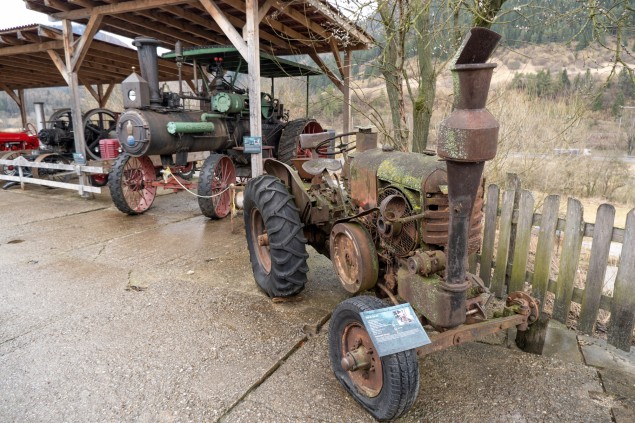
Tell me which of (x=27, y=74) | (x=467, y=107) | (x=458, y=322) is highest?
(x=27, y=74)

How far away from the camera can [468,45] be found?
153 cm

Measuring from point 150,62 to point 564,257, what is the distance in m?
5.57

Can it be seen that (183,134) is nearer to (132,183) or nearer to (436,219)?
(132,183)

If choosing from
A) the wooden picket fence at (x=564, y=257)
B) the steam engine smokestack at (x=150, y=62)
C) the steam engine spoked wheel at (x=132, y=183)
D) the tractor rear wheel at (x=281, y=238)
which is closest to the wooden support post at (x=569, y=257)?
the wooden picket fence at (x=564, y=257)

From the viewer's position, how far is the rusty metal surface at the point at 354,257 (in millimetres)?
2510

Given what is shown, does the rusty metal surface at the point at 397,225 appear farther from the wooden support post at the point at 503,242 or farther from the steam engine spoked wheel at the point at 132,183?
the steam engine spoked wheel at the point at 132,183

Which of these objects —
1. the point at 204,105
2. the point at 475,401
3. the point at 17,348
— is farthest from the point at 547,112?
the point at 17,348

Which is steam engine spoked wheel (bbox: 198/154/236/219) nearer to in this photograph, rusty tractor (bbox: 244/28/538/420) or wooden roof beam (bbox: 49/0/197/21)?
wooden roof beam (bbox: 49/0/197/21)

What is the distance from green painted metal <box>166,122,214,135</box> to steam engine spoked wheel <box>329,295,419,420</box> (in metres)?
4.36

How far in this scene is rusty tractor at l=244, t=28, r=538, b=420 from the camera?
5.24 ft

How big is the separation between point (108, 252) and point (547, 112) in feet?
27.4

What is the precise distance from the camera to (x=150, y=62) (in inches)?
234

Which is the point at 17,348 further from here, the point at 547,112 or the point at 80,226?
the point at 547,112

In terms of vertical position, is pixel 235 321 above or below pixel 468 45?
below
